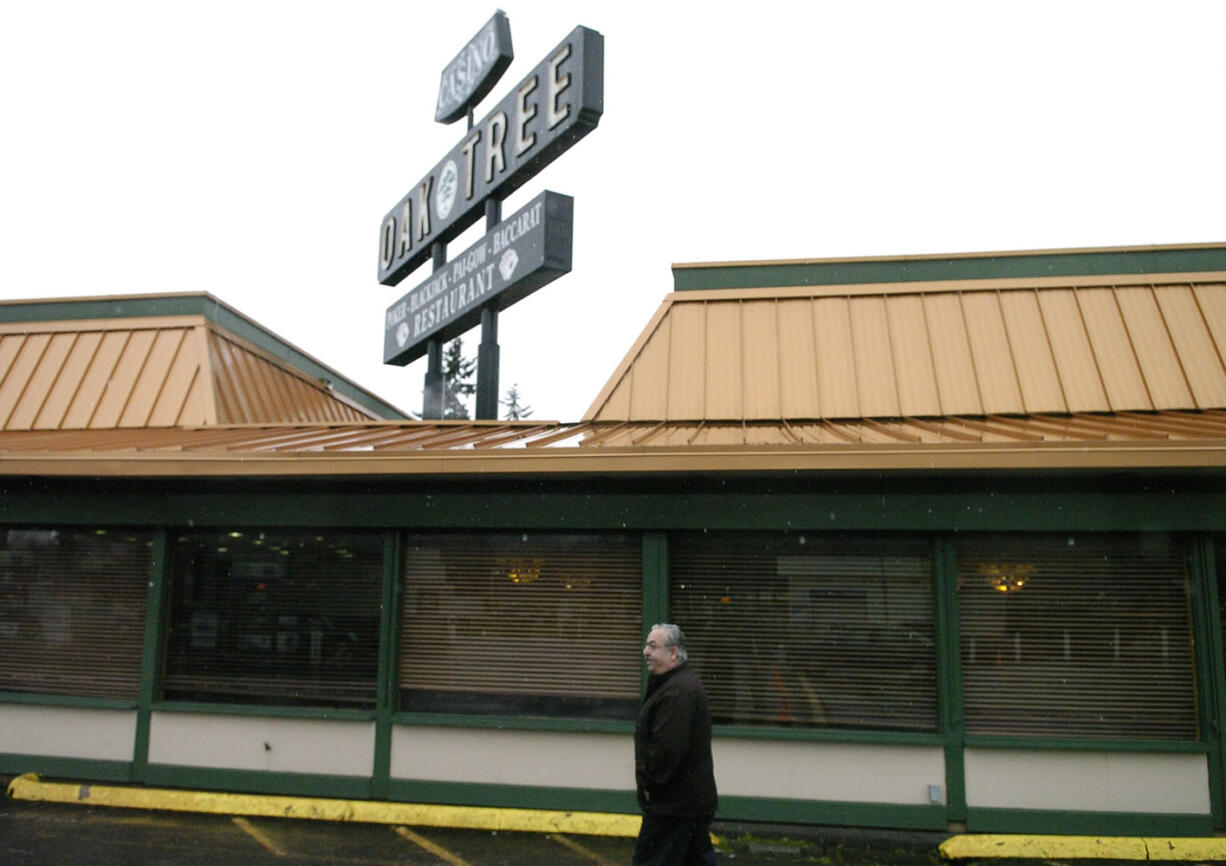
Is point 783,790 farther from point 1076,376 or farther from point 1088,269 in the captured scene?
point 1088,269

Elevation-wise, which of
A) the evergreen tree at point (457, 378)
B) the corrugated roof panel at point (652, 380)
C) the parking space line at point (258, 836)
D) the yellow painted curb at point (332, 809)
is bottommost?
the parking space line at point (258, 836)

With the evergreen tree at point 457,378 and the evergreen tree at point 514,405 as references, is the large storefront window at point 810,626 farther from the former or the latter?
the evergreen tree at point 514,405

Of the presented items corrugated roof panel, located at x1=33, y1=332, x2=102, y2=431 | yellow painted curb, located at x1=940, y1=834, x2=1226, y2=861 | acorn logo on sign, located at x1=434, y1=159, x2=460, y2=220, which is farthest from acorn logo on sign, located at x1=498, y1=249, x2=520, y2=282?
yellow painted curb, located at x1=940, y1=834, x2=1226, y2=861

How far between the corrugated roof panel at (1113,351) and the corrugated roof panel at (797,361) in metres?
2.74

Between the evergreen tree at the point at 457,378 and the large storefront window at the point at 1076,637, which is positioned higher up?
the evergreen tree at the point at 457,378

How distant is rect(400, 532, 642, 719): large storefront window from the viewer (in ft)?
27.3

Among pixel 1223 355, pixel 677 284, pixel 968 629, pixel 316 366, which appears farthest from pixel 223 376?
pixel 1223 355

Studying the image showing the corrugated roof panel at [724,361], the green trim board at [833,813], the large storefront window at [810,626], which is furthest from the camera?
the corrugated roof panel at [724,361]

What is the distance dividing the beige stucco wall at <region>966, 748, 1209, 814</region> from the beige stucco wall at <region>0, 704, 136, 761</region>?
7457 mm

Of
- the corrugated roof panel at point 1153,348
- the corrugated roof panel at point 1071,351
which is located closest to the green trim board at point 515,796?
the corrugated roof panel at point 1071,351

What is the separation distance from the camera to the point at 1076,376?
938 cm

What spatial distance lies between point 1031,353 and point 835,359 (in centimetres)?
192

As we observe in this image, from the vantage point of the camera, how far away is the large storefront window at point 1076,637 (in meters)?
7.71

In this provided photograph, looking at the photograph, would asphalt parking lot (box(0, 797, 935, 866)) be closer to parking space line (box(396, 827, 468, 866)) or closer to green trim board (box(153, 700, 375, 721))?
parking space line (box(396, 827, 468, 866))
